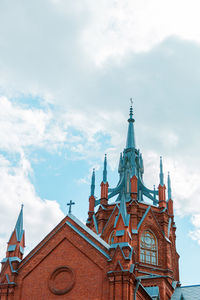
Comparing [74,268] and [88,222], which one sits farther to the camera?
[88,222]

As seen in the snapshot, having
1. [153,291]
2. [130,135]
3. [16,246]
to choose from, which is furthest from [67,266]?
[130,135]

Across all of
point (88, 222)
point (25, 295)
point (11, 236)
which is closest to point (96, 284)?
point (25, 295)

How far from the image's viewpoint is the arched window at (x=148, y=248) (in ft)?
131

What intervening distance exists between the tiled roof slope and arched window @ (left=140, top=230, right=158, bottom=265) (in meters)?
3.32

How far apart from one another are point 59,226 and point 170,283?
15.0 meters

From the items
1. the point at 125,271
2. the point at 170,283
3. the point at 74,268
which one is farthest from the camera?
the point at 170,283

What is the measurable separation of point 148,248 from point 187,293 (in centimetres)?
557

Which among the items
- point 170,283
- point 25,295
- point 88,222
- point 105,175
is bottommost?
point 25,295

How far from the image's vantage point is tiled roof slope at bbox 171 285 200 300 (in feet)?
120

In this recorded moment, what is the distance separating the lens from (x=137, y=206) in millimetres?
42844

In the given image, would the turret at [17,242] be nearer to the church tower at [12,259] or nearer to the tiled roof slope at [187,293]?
the church tower at [12,259]

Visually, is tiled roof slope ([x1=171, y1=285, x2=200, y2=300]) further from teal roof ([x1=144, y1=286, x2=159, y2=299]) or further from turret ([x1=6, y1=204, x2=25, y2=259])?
turret ([x1=6, y1=204, x2=25, y2=259])

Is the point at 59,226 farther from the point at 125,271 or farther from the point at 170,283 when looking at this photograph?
the point at 170,283

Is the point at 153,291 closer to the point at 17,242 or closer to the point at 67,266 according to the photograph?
the point at 67,266
